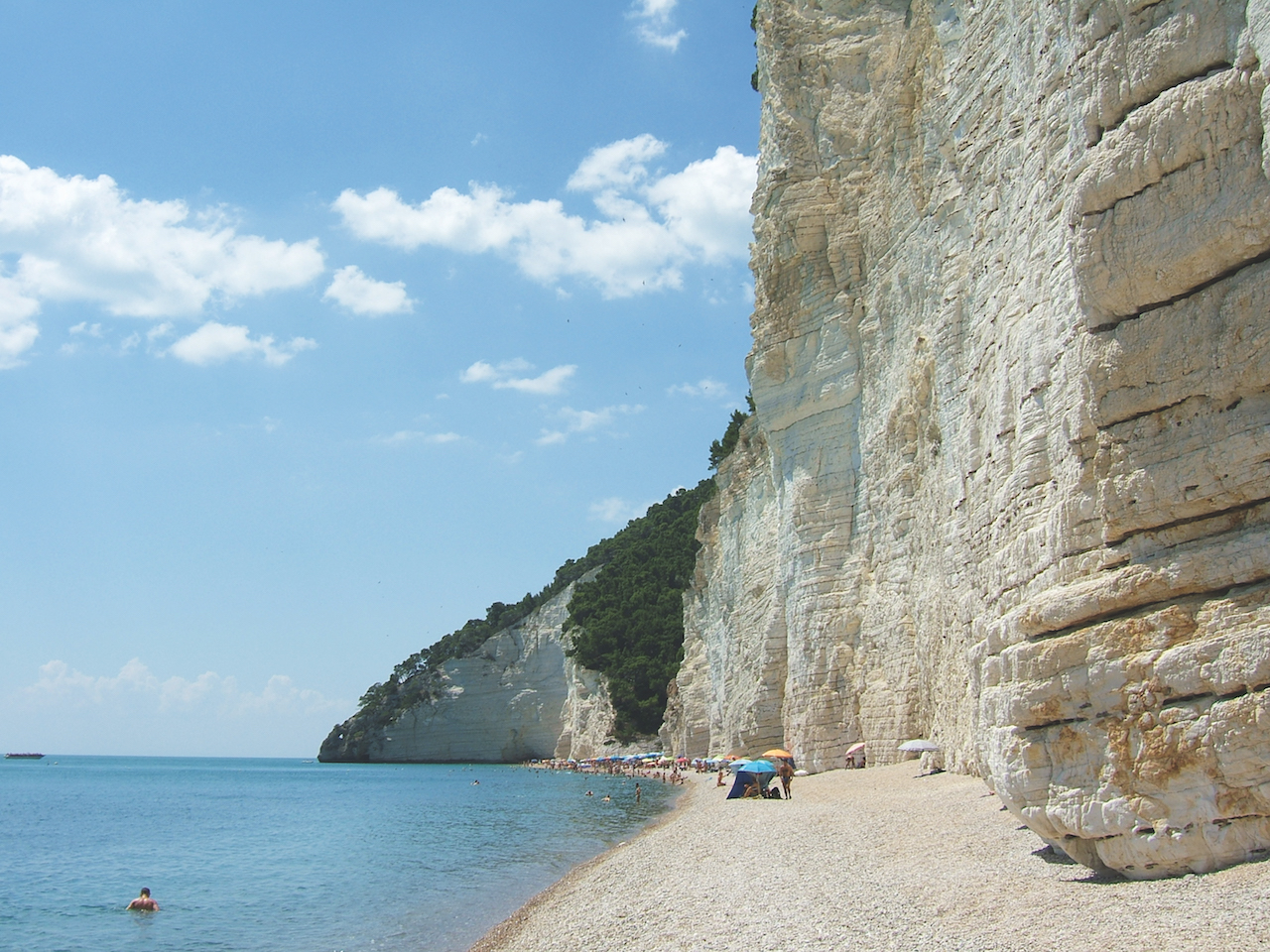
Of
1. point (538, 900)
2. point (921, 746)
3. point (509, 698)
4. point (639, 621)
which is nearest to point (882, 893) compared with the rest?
point (538, 900)

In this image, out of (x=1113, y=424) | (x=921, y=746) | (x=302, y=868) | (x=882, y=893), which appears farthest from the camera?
(x=302, y=868)

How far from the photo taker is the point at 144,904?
1650cm

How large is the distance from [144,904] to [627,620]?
47.8 m

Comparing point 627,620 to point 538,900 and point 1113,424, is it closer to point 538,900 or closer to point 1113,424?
point 538,900

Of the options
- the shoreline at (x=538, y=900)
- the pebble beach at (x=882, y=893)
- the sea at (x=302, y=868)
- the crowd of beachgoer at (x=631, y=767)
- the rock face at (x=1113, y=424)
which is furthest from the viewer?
the crowd of beachgoer at (x=631, y=767)

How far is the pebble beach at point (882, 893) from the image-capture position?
636cm

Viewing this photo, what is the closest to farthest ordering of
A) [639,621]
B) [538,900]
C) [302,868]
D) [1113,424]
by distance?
[1113,424], [538,900], [302,868], [639,621]

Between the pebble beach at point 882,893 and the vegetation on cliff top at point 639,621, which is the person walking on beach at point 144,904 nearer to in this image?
the pebble beach at point 882,893

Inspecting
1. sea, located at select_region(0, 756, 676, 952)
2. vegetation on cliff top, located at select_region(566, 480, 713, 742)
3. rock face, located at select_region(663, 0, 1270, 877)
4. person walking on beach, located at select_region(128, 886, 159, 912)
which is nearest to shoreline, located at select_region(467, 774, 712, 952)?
sea, located at select_region(0, 756, 676, 952)

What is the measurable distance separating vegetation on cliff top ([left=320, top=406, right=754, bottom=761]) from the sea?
16.7m

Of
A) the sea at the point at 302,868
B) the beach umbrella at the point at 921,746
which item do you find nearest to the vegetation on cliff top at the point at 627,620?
the sea at the point at 302,868

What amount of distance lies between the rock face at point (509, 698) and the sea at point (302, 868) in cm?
3081

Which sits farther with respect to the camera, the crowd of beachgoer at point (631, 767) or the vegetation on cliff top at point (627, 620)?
the vegetation on cliff top at point (627, 620)

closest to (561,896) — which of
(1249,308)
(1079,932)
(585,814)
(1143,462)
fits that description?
(1079,932)
